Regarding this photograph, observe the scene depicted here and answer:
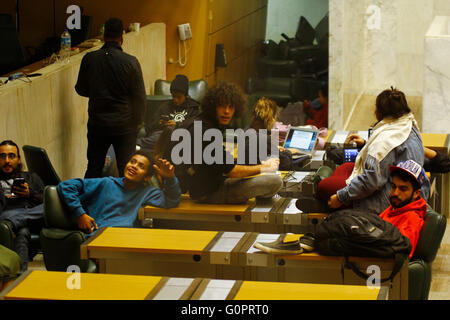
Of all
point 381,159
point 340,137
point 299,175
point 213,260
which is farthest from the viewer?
point 340,137

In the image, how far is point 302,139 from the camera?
736 centimetres

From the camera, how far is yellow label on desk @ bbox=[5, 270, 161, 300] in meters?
3.89

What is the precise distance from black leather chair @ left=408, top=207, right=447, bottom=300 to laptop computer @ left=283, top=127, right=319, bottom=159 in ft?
7.80

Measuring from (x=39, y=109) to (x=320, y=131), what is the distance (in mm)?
2603

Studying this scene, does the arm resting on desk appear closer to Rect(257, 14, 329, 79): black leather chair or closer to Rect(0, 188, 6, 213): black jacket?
Rect(0, 188, 6, 213): black jacket

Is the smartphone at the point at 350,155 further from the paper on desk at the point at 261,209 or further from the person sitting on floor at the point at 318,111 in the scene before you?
the person sitting on floor at the point at 318,111

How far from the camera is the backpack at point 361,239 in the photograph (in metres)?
4.48

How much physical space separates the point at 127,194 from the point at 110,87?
1.91 m

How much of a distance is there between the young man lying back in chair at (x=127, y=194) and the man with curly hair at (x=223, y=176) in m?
0.16

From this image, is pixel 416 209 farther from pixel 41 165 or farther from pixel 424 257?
pixel 41 165
